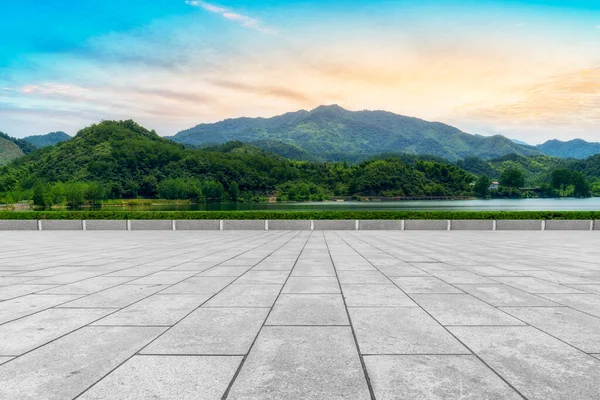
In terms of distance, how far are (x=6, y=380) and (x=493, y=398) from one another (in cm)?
442

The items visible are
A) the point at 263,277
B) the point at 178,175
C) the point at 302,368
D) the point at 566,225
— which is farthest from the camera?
the point at 178,175

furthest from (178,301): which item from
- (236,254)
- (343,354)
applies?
(236,254)

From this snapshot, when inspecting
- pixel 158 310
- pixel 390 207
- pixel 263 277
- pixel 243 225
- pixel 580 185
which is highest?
pixel 580 185

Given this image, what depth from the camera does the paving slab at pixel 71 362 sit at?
11.3ft

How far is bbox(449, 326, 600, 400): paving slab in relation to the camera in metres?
3.41

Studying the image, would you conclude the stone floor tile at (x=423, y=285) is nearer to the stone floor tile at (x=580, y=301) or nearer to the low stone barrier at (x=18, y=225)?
the stone floor tile at (x=580, y=301)

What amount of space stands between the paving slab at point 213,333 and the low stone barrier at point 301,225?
18523 mm

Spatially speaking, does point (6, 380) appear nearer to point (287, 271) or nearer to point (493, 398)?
point (493, 398)

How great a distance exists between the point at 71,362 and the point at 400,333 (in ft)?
12.3

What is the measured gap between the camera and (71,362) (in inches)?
158

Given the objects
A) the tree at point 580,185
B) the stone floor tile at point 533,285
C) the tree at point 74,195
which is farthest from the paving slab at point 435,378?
the tree at point 580,185

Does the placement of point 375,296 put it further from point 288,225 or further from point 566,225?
point 566,225

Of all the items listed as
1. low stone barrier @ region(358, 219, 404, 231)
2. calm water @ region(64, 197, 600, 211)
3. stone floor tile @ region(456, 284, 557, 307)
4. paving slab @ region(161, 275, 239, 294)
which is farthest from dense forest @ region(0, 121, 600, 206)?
stone floor tile @ region(456, 284, 557, 307)

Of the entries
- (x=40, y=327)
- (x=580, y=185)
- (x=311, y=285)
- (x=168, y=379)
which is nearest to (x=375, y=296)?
(x=311, y=285)
